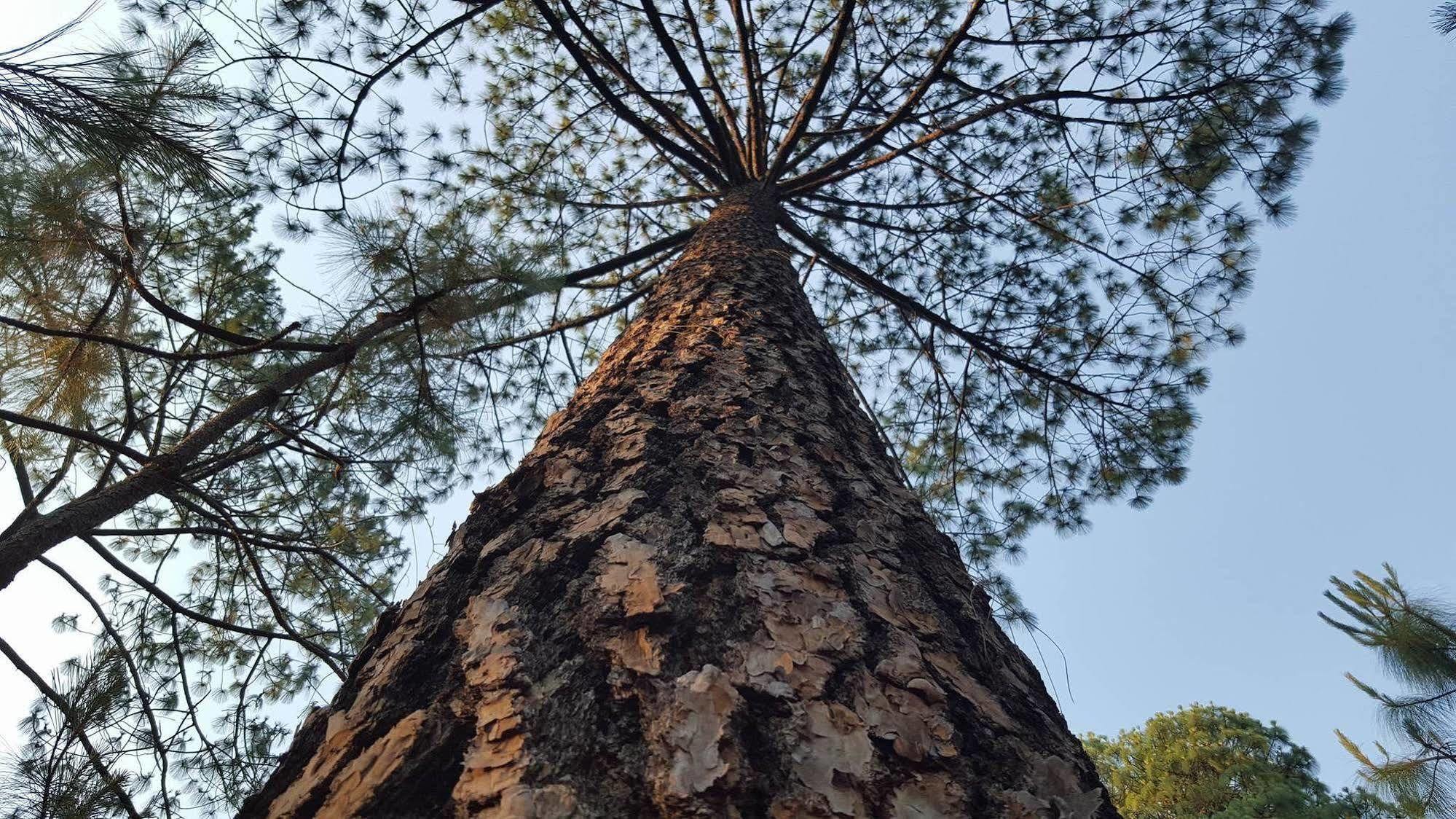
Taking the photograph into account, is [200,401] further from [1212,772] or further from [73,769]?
[1212,772]

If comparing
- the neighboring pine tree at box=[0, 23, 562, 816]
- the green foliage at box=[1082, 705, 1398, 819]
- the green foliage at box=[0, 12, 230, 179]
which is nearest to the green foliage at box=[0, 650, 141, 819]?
the neighboring pine tree at box=[0, 23, 562, 816]

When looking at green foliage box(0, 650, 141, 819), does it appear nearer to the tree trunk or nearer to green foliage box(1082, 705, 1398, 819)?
the tree trunk

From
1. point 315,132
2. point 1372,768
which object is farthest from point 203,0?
point 1372,768

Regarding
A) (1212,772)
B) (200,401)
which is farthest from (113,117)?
(1212,772)

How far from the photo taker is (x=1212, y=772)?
12602 millimetres

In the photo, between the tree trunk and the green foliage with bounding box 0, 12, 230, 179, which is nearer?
the tree trunk

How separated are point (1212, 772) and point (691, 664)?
15.8 m

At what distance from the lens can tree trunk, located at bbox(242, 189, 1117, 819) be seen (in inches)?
28.6

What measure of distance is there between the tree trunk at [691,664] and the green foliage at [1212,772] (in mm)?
12389

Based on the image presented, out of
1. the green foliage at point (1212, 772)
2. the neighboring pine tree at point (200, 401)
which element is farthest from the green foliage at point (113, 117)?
the green foliage at point (1212, 772)

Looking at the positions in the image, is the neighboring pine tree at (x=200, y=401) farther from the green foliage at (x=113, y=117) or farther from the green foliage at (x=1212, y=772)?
the green foliage at (x=1212, y=772)

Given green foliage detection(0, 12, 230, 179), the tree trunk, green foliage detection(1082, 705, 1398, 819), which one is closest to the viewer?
the tree trunk

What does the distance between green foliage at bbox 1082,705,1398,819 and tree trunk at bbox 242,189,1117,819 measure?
12.4 meters

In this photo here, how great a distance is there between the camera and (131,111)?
2082 millimetres
